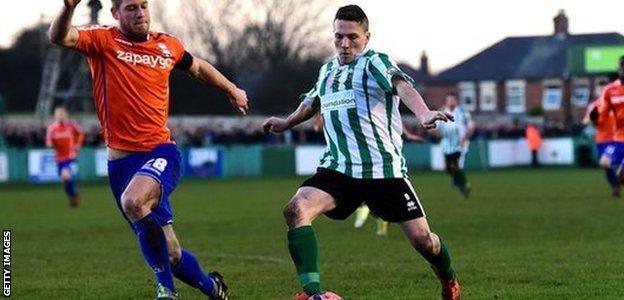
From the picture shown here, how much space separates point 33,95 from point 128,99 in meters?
73.2

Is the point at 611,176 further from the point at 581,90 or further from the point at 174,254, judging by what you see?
the point at 581,90

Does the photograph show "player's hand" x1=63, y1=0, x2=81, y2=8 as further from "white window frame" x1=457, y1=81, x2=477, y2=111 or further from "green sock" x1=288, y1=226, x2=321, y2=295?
"white window frame" x1=457, y1=81, x2=477, y2=111

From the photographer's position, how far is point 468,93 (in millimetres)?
100375

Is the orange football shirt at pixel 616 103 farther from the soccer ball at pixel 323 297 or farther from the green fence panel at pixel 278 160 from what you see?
the green fence panel at pixel 278 160

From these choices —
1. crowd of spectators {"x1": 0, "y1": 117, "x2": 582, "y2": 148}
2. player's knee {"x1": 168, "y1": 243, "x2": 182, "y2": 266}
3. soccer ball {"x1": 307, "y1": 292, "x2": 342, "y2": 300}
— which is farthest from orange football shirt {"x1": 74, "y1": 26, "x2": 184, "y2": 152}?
crowd of spectators {"x1": 0, "y1": 117, "x2": 582, "y2": 148}

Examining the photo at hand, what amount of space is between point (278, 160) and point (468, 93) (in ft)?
172

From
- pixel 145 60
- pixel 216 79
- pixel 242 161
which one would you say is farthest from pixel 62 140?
pixel 145 60

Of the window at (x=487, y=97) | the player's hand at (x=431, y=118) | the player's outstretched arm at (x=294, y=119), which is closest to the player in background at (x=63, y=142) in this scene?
the player's outstretched arm at (x=294, y=119)

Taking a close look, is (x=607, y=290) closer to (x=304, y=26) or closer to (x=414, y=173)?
(x=414, y=173)

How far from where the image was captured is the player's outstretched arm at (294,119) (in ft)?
34.7

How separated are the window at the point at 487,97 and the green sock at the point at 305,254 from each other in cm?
9068

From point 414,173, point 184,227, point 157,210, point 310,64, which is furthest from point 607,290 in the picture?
point 310,64

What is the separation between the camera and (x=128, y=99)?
1007cm

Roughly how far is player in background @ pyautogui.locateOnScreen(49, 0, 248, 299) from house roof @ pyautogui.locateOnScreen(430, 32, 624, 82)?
82.8m
